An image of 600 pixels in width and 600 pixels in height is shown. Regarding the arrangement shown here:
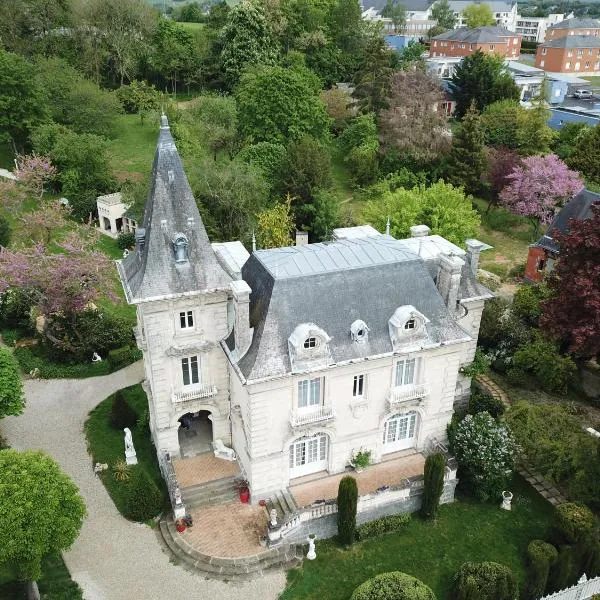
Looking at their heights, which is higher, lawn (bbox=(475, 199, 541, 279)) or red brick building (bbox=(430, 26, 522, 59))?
red brick building (bbox=(430, 26, 522, 59))

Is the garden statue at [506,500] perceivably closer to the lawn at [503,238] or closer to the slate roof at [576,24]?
the lawn at [503,238]

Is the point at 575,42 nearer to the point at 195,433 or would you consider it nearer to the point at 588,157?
the point at 588,157

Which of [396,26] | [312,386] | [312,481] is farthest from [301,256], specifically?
[396,26]

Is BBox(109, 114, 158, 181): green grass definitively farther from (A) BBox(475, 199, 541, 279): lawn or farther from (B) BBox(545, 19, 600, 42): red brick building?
(B) BBox(545, 19, 600, 42): red brick building

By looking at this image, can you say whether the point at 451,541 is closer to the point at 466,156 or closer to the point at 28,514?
the point at 28,514

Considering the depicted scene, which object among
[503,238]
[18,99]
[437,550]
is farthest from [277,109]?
[437,550]

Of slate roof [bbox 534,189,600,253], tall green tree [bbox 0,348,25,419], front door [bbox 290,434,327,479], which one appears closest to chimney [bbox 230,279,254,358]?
front door [bbox 290,434,327,479]
